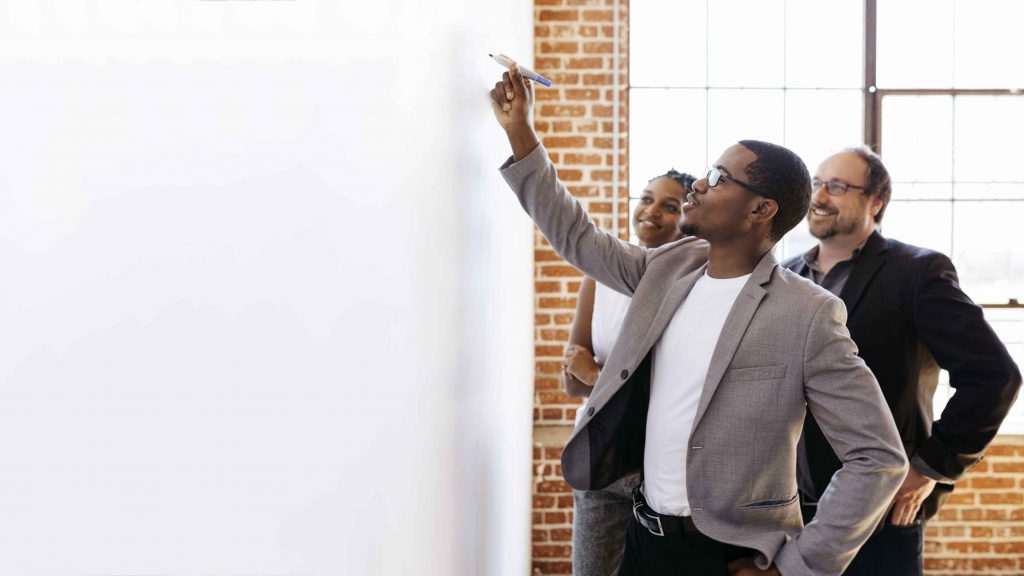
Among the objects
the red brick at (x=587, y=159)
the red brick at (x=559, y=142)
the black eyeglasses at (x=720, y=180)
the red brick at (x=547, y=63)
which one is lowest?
the black eyeglasses at (x=720, y=180)

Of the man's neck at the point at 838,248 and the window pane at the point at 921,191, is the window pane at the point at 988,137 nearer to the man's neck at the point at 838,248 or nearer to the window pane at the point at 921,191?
the window pane at the point at 921,191

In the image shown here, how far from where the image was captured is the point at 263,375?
1.62 ft

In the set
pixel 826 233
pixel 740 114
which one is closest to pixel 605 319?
pixel 826 233

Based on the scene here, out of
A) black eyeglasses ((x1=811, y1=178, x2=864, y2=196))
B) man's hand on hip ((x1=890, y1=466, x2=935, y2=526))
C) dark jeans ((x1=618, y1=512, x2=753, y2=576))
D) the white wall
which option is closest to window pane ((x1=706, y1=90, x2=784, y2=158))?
black eyeglasses ((x1=811, y1=178, x2=864, y2=196))

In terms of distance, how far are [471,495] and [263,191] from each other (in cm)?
107

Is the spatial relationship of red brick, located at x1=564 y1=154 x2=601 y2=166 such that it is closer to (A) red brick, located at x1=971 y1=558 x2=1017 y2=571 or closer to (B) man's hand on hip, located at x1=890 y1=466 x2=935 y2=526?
(B) man's hand on hip, located at x1=890 y1=466 x2=935 y2=526

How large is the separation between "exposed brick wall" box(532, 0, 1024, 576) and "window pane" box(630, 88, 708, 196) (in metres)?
0.29

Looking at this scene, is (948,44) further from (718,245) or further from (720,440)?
(720,440)

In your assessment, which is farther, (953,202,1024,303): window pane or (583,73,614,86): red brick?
(953,202,1024,303): window pane

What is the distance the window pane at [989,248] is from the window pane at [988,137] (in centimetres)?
16

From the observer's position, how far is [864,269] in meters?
2.21

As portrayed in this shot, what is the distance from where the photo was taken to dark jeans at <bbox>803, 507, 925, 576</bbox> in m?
2.13

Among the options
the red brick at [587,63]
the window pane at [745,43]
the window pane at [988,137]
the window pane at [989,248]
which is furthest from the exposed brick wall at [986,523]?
the red brick at [587,63]

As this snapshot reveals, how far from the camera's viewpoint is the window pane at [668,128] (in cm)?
413
